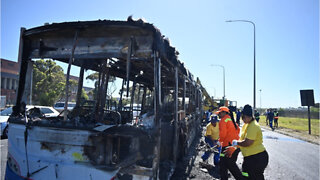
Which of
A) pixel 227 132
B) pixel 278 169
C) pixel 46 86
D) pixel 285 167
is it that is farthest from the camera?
pixel 46 86

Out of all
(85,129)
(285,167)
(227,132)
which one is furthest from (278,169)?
(85,129)

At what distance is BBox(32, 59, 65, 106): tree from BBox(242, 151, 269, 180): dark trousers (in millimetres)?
23631

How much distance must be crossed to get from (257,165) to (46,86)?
83.8ft

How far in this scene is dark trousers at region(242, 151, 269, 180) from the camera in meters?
3.45

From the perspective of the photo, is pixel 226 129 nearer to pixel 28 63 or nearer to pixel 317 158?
pixel 28 63

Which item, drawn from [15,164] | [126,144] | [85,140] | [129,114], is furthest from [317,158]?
[15,164]

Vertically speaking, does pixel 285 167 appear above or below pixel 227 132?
below

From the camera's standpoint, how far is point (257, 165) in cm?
346

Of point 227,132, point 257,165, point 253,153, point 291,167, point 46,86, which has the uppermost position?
point 46,86

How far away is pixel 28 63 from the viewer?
A: 11.8 feet

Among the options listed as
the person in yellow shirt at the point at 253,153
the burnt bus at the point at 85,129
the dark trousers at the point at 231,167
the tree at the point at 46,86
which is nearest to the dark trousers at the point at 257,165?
the person in yellow shirt at the point at 253,153

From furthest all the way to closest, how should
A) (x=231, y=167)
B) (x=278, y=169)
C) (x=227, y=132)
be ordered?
(x=278, y=169), (x=227, y=132), (x=231, y=167)

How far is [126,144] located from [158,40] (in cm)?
166

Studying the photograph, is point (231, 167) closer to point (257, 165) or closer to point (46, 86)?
point (257, 165)
